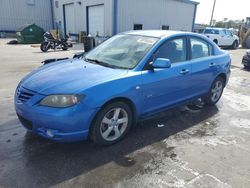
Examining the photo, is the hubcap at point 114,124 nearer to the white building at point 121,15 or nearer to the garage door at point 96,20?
the white building at point 121,15

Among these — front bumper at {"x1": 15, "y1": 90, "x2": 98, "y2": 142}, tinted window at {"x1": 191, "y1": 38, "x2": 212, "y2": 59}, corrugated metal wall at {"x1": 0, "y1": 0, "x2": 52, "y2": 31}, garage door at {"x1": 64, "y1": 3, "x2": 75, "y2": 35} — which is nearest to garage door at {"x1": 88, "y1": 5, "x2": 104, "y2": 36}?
garage door at {"x1": 64, "y1": 3, "x2": 75, "y2": 35}

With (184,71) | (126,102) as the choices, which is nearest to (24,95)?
(126,102)

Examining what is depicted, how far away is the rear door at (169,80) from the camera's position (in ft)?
12.3

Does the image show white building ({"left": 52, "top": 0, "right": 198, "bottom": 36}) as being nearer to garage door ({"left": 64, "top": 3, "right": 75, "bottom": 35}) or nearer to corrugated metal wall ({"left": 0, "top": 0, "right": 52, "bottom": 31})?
garage door ({"left": 64, "top": 3, "right": 75, "bottom": 35})

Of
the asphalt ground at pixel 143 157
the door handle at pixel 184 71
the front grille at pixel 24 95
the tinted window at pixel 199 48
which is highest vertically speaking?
the tinted window at pixel 199 48

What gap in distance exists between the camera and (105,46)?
4.45 m

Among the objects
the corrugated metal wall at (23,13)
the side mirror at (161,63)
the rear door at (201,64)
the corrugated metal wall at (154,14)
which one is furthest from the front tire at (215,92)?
the corrugated metal wall at (23,13)

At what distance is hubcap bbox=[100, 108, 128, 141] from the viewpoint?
341 centimetres

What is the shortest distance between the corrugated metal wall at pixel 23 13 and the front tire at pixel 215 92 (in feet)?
90.2

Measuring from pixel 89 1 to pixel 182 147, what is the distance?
20.3 metres

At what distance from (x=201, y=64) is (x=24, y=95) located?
324 centimetres

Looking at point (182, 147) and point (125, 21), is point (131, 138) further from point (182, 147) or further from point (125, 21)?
point (125, 21)

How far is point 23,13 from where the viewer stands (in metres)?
27.9

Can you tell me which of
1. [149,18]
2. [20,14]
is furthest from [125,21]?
[20,14]
